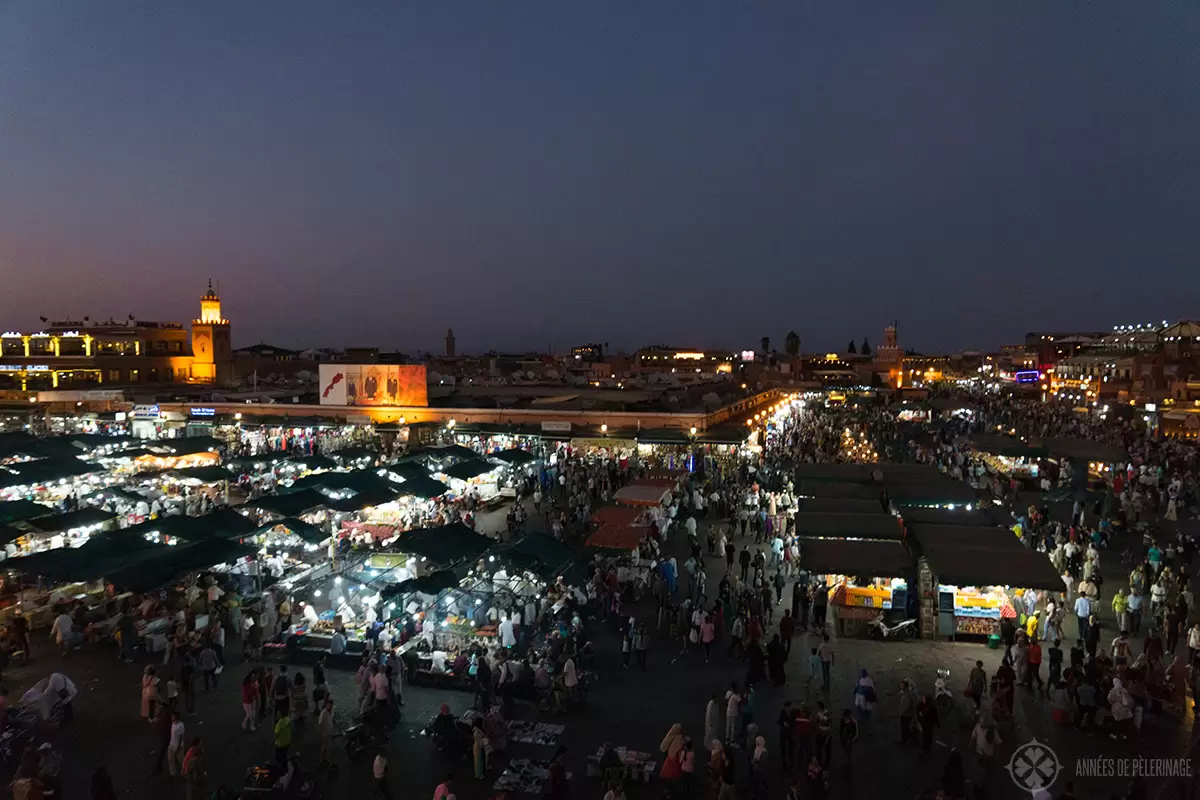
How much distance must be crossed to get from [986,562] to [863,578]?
1877mm

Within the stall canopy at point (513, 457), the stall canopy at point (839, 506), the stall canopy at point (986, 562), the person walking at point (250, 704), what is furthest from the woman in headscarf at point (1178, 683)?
the stall canopy at point (513, 457)

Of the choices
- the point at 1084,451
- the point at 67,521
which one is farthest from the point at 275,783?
the point at 1084,451

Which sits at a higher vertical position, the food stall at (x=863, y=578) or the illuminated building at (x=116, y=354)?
the illuminated building at (x=116, y=354)

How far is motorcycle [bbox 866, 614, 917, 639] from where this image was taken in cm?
1173

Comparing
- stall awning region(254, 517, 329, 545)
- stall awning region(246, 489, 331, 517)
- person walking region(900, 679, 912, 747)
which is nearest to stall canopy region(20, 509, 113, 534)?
stall awning region(246, 489, 331, 517)

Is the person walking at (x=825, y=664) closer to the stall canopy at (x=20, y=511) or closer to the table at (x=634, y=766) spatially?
the table at (x=634, y=766)

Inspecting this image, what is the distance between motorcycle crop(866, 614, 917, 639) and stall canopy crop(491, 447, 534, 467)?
1398cm

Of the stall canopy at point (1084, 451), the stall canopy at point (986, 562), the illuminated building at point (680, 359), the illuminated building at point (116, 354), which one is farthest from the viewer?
the illuminated building at point (680, 359)

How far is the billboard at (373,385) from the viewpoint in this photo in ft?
Answer: 111

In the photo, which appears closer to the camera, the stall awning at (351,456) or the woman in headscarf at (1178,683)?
the woman in headscarf at (1178,683)

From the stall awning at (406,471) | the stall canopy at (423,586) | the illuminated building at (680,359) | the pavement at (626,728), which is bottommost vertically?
the pavement at (626,728)

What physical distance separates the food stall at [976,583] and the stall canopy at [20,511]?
17.9 metres

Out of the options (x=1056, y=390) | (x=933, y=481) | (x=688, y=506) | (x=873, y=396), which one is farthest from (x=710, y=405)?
(x=1056, y=390)

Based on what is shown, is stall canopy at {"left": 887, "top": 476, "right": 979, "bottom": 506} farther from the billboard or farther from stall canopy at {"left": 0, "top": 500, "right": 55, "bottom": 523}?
the billboard
